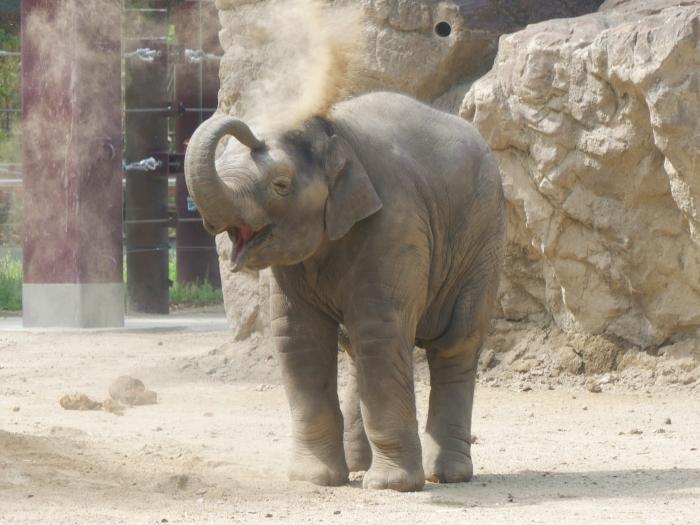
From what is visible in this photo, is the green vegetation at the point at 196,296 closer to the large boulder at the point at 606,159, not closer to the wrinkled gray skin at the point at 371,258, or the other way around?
the large boulder at the point at 606,159

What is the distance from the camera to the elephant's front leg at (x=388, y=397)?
21.8 feet

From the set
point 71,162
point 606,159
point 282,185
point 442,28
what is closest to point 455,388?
point 282,185

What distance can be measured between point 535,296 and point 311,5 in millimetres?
4228

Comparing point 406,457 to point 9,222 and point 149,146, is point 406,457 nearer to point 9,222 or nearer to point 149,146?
point 149,146

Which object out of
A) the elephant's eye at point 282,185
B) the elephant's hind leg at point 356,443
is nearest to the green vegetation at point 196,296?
the elephant's hind leg at point 356,443

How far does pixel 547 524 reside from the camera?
6008 millimetres

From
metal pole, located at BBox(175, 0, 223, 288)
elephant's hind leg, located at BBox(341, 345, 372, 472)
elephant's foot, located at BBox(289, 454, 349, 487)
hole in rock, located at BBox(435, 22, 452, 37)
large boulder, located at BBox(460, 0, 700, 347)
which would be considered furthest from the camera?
metal pole, located at BBox(175, 0, 223, 288)

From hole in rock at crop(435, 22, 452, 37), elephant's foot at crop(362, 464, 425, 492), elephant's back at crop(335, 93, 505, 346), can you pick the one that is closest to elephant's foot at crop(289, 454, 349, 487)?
elephant's foot at crop(362, 464, 425, 492)

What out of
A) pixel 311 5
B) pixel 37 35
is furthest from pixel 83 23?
pixel 311 5

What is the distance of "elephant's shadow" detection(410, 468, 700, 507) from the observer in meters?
6.71

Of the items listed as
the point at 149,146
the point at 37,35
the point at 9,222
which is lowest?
the point at 9,222

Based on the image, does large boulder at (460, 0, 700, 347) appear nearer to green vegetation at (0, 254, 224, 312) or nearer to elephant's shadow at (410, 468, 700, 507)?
elephant's shadow at (410, 468, 700, 507)

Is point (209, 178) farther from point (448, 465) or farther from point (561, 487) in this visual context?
point (561, 487)

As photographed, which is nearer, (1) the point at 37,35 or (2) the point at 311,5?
(2) the point at 311,5
